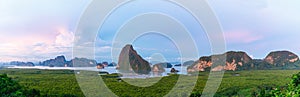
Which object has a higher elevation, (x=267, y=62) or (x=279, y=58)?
(x=279, y=58)

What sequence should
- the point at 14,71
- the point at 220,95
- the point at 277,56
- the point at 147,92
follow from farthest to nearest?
the point at 277,56 → the point at 14,71 → the point at 147,92 → the point at 220,95

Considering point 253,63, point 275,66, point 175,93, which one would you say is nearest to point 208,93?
point 175,93

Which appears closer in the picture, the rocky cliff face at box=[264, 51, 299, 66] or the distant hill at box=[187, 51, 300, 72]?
the distant hill at box=[187, 51, 300, 72]

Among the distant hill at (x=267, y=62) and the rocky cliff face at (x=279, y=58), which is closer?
the distant hill at (x=267, y=62)

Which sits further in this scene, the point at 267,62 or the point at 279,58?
the point at 267,62

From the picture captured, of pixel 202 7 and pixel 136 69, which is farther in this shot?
pixel 136 69

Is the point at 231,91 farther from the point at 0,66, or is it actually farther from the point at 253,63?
the point at 253,63

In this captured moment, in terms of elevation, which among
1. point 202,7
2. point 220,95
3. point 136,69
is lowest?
point 220,95

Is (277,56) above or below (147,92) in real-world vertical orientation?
above
